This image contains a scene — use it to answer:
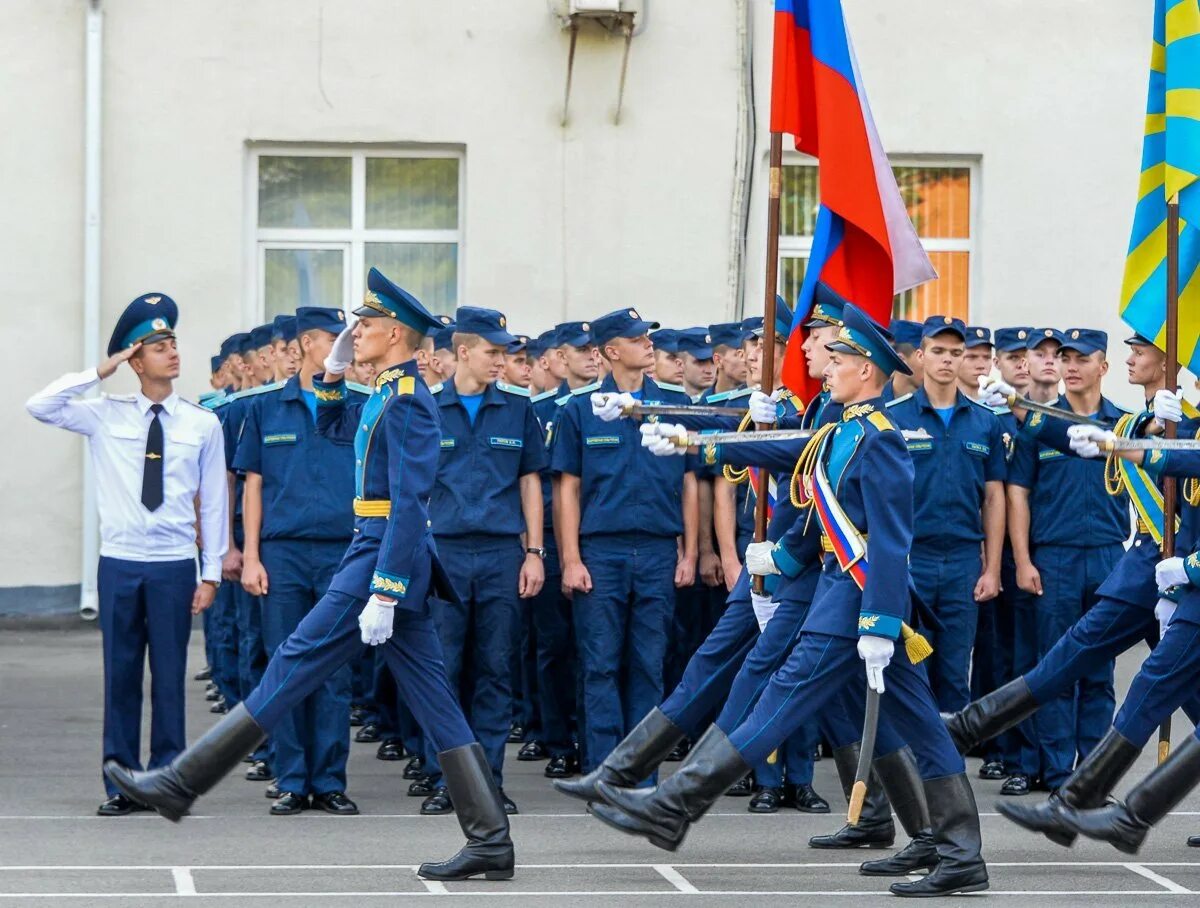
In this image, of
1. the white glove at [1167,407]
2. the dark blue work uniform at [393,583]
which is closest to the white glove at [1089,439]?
the white glove at [1167,407]

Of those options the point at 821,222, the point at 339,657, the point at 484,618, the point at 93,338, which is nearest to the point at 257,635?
the point at 484,618

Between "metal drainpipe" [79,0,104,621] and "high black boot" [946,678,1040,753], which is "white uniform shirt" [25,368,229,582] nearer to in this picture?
"high black boot" [946,678,1040,753]

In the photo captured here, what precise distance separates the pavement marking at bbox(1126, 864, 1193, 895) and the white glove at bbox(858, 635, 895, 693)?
131 cm

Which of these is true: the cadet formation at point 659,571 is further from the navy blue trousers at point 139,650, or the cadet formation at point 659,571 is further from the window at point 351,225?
the window at point 351,225

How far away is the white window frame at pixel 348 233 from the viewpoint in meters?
16.9

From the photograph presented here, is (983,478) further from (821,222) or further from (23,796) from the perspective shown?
(23,796)

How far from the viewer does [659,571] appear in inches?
386

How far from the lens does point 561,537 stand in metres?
9.88

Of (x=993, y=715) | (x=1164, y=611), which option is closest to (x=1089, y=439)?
(x=1164, y=611)

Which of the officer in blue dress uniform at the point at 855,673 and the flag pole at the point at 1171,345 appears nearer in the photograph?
the officer in blue dress uniform at the point at 855,673

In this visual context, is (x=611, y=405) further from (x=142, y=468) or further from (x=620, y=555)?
(x=142, y=468)

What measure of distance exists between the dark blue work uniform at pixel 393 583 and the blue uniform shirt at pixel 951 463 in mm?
2995

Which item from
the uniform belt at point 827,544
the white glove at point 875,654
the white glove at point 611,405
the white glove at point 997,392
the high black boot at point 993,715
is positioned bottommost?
the high black boot at point 993,715

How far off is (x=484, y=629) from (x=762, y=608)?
169cm
